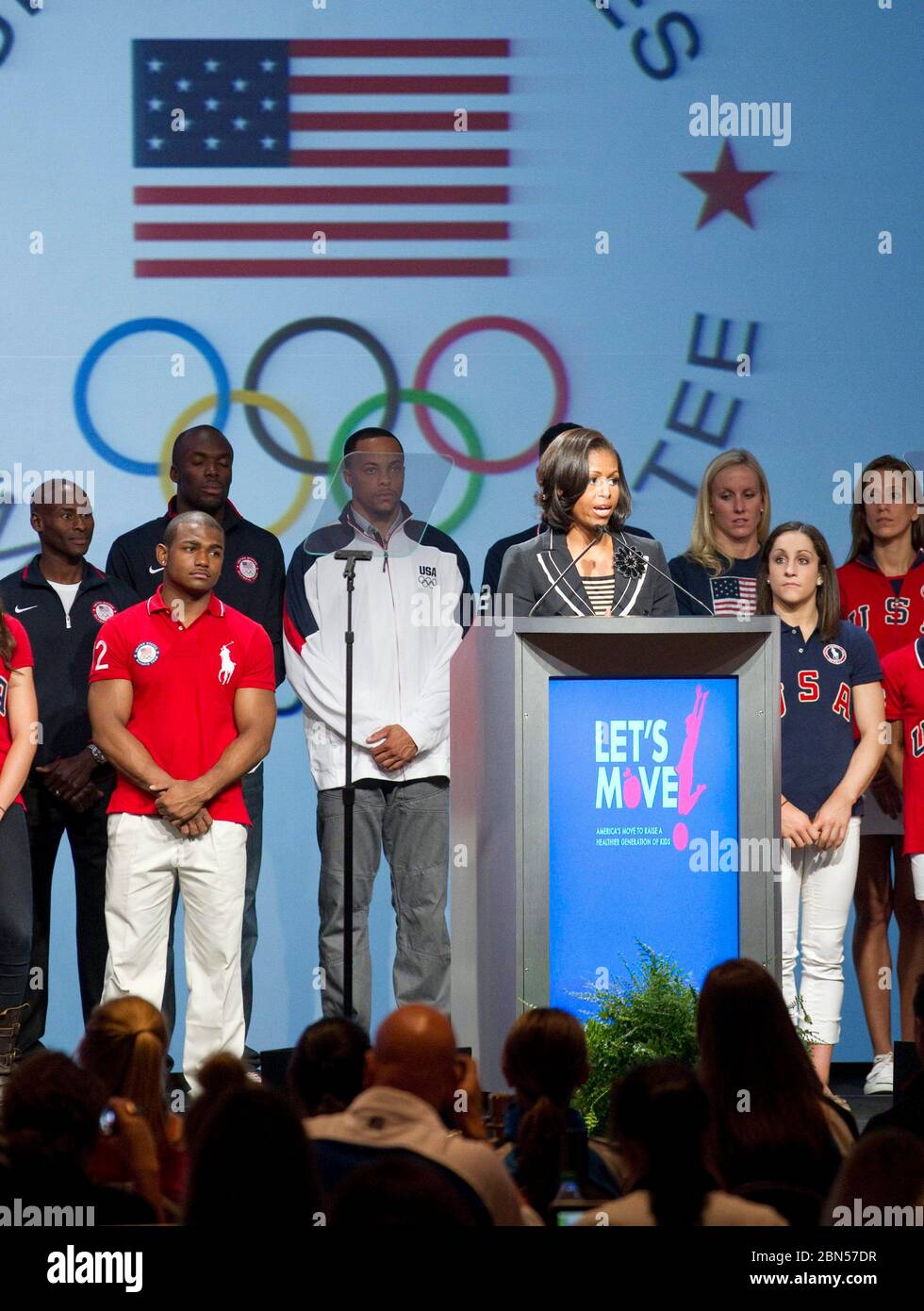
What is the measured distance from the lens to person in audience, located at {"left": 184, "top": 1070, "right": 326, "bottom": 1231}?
2055 mm

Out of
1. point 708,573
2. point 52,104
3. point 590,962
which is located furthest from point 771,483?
point 590,962

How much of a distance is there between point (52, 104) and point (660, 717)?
162 inches

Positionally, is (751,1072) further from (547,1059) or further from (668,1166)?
(668,1166)

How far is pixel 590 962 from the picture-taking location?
139 inches

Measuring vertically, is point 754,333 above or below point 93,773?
above

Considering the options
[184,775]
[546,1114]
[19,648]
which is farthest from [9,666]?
[546,1114]

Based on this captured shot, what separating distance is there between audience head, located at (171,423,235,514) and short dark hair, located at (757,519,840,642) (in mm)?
1802

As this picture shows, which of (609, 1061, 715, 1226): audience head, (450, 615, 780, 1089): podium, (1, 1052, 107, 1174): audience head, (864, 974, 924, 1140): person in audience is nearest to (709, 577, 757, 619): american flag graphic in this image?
(450, 615, 780, 1089): podium

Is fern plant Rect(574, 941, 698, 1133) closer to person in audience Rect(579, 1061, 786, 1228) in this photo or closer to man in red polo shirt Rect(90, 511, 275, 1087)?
person in audience Rect(579, 1061, 786, 1228)

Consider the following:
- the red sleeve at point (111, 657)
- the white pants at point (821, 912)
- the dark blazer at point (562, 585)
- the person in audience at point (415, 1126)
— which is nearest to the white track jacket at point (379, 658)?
the red sleeve at point (111, 657)

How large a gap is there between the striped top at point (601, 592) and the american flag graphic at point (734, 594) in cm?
143

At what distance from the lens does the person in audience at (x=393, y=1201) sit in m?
1.86
